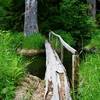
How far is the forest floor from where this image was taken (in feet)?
21.4

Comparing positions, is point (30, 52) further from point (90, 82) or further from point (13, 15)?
point (90, 82)

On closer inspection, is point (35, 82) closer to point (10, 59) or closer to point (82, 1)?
point (10, 59)

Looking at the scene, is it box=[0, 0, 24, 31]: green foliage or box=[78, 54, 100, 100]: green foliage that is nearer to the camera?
box=[78, 54, 100, 100]: green foliage

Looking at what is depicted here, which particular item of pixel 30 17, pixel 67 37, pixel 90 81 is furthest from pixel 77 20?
pixel 90 81

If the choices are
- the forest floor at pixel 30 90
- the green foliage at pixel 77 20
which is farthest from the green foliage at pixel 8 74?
the green foliage at pixel 77 20

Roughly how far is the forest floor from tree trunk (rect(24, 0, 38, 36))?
325 inches

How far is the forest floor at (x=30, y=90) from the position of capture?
6.51m

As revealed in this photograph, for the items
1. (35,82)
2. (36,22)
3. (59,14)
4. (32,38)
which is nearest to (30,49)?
(32,38)

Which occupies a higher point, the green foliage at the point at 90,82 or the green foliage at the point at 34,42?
the green foliage at the point at 90,82

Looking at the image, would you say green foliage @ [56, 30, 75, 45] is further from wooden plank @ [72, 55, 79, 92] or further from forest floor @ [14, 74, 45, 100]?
wooden plank @ [72, 55, 79, 92]

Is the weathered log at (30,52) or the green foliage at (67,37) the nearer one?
the weathered log at (30,52)

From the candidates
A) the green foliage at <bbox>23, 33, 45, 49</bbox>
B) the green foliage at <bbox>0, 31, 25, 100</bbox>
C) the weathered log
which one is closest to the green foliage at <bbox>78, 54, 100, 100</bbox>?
the green foliage at <bbox>0, 31, 25, 100</bbox>

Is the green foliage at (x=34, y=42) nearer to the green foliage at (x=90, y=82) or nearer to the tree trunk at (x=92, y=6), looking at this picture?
the tree trunk at (x=92, y=6)

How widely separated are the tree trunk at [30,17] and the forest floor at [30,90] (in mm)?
8257
